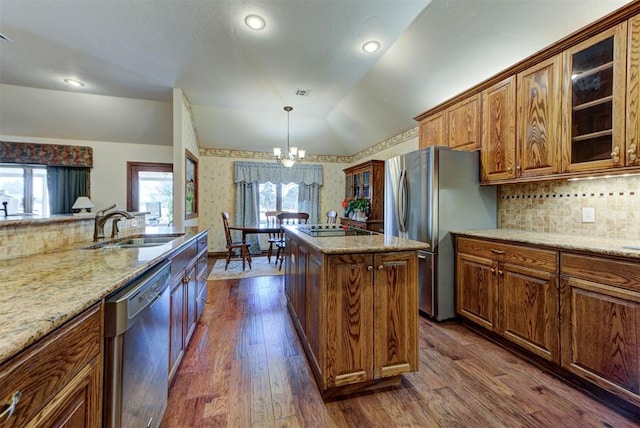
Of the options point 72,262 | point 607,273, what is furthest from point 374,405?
point 72,262

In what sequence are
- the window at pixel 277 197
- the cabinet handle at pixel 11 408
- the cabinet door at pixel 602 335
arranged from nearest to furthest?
1. the cabinet handle at pixel 11 408
2. the cabinet door at pixel 602 335
3. the window at pixel 277 197

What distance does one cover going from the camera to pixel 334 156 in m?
6.55

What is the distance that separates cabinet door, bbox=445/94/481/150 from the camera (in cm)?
257

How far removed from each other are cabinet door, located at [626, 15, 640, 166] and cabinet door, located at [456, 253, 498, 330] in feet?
3.56

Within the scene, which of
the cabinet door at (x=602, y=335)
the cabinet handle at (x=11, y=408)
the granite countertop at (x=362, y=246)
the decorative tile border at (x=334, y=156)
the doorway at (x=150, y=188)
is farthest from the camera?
the doorway at (x=150, y=188)

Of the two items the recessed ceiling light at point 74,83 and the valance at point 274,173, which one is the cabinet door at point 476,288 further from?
the recessed ceiling light at point 74,83

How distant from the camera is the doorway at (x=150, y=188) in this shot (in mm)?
5219

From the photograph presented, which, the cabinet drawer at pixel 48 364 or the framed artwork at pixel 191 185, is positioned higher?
the framed artwork at pixel 191 185

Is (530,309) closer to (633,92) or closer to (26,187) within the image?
(633,92)

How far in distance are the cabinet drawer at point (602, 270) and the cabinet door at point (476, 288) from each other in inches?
20.3

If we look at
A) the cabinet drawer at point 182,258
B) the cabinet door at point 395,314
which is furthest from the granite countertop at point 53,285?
the cabinet door at point 395,314

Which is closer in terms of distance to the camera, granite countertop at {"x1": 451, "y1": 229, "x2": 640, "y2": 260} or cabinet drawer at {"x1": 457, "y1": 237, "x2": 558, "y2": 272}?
granite countertop at {"x1": 451, "y1": 229, "x2": 640, "y2": 260}

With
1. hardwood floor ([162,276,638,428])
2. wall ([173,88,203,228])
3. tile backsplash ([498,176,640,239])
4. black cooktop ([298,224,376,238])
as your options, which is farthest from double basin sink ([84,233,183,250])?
tile backsplash ([498,176,640,239])

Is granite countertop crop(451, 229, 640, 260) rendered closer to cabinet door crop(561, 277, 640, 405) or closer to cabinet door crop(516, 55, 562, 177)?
cabinet door crop(561, 277, 640, 405)
